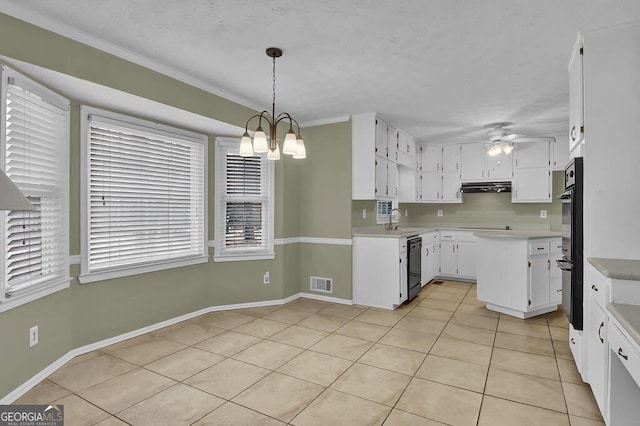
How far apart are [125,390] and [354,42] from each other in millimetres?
2952

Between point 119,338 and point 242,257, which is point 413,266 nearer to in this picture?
point 242,257

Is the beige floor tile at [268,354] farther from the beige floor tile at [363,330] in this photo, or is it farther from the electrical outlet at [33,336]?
the electrical outlet at [33,336]

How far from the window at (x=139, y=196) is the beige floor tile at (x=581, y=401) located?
3.52 meters

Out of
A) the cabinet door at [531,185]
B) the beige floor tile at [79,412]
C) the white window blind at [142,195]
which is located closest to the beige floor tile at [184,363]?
the beige floor tile at [79,412]

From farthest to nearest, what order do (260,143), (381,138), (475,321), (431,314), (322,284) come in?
(322,284), (381,138), (431,314), (475,321), (260,143)

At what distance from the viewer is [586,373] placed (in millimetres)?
2342

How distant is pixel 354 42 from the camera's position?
258 centimetres

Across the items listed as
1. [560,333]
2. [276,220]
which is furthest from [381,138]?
[560,333]

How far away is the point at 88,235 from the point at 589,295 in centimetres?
386

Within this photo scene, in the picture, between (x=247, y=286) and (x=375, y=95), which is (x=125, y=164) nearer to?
(x=247, y=286)

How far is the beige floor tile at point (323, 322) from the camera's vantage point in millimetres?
3641

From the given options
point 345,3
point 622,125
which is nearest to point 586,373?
point 622,125

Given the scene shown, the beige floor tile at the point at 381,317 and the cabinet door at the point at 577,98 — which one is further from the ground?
the cabinet door at the point at 577,98

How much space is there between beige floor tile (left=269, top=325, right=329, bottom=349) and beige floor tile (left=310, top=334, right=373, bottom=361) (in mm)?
75
